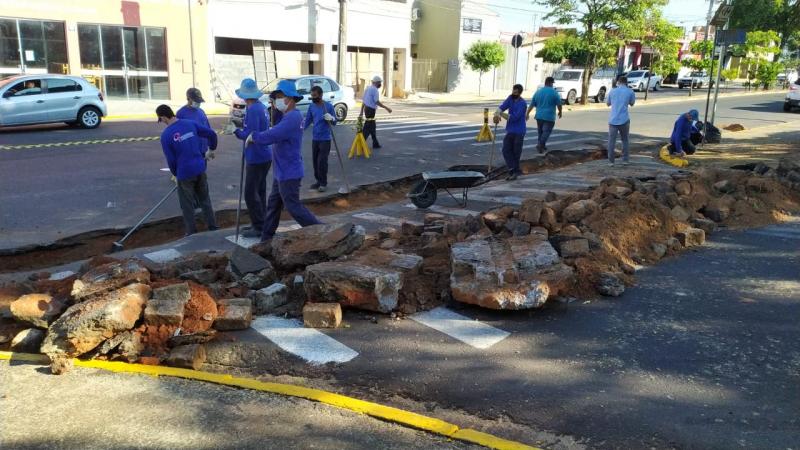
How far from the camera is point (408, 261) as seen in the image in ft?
19.0

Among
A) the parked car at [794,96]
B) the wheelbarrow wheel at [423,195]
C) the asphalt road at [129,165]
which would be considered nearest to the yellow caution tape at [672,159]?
the asphalt road at [129,165]

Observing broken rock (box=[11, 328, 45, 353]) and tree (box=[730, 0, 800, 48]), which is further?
tree (box=[730, 0, 800, 48])

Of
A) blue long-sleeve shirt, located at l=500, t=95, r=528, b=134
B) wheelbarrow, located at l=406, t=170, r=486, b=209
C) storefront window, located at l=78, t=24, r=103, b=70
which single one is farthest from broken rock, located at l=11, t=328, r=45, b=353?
storefront window, located at l=78, t=24, r=103, b=70

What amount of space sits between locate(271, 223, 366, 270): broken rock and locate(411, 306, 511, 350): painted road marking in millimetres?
1196

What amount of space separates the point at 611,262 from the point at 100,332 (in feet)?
14.7

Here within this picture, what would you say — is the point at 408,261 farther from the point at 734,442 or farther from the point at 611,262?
the point at 734,442

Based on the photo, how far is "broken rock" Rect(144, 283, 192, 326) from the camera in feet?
15.1

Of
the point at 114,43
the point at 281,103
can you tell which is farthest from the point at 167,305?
the point at 114,43

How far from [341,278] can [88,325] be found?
6.13ft

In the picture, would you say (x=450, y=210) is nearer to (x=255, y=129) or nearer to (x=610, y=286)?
(x=255, y=129)

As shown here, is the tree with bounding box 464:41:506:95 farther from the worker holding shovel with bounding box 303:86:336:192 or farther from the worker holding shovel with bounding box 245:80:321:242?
the worker holding shovel with bounding box 245:80:321:242

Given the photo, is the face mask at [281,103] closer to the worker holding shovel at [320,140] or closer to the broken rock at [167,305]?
the broken rock at [167,305]

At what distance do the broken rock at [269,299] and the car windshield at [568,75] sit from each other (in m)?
30.6

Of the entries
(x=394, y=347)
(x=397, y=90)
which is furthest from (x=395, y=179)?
(x=397, y=90)
